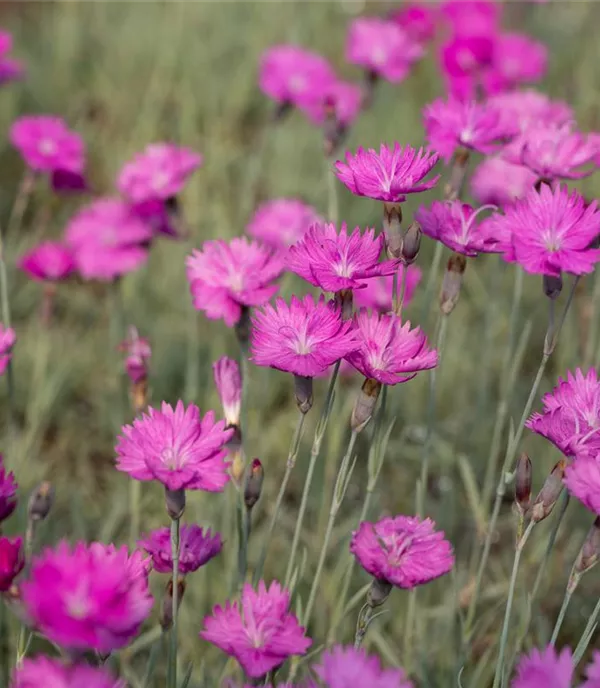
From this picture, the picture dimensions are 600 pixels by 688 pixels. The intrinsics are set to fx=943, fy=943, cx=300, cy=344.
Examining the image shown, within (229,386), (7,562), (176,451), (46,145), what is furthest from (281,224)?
(7,562)

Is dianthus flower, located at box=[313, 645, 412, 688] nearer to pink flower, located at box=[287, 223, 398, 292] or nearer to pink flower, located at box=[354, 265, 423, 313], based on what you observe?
pink flower, located at box=[287, 223, 398, 292]

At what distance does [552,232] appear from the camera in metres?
1.06

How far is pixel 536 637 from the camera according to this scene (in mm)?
1669

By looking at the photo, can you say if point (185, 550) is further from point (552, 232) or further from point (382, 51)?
point (382, 51)

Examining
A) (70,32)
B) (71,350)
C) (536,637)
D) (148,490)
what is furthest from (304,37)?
(536,637)

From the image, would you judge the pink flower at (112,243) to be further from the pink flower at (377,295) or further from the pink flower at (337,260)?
the pink flower at (337,260)

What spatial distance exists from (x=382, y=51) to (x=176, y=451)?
5.37 feet

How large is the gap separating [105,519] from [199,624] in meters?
0.42

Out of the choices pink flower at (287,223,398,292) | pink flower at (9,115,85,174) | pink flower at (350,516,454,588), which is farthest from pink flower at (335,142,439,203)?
pink flower at (9,115,85,174)

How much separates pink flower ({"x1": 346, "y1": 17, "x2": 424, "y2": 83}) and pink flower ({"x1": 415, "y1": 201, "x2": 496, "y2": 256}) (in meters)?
1.23

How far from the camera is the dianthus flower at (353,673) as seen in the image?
2.38 feet

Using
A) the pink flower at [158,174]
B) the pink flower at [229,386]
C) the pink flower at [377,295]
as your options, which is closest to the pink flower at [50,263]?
the pink flower at [158,174]

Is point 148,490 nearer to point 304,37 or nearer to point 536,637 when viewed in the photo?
point 536,637

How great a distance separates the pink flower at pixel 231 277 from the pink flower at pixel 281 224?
0.64m
